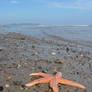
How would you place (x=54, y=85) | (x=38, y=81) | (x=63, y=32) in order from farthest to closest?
(x=63, y=32), (x=38, y=81), (x=54, y=85)

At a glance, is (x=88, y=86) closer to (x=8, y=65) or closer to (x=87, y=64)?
(x=87, y=64)

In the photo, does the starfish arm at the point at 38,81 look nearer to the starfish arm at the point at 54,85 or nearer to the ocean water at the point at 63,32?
the starfish arm at the point at 54,85

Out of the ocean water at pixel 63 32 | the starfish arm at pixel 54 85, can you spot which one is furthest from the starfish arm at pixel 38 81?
the ocean water at pixel 63 32

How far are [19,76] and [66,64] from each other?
186cm

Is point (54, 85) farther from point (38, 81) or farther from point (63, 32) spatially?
point (63, 32)

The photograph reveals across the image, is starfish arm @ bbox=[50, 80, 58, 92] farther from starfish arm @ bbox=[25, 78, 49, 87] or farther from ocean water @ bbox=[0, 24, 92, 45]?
ocean water @ bbox=[0, 24, 92, 45]

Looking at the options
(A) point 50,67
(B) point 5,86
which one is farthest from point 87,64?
(B) point 5,86

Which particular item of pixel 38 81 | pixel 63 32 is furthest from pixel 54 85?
pixel 63 32

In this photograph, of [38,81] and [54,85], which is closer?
[54,85]

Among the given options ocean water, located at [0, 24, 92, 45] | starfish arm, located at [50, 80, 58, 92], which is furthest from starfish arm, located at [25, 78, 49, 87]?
ocean water, located at [0, 24, 92, 45]

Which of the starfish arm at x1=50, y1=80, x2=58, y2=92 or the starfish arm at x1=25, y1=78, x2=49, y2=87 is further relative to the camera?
the starfish arm at x1=25, y1=78, x2=49, y2=87

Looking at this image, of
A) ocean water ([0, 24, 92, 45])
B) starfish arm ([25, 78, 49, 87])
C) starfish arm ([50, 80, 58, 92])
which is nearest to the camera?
starfish arm ([50, 80, 58, 92])

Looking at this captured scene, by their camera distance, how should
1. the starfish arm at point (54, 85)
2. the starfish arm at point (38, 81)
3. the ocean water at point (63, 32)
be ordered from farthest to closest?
the ocean water at point (63, 32)
the starfish arm at point (38, 81)
the starfish arm at point (54, 85)

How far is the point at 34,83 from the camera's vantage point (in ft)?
10.9
